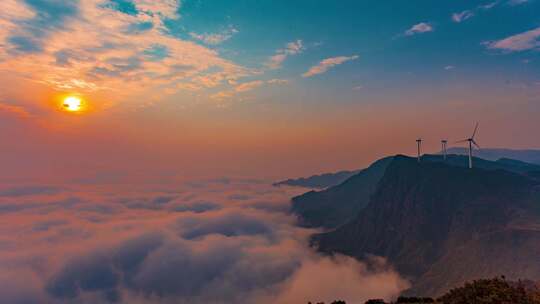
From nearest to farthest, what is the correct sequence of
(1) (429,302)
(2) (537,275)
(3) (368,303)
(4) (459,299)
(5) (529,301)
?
(5) (529,301) → (4) (459,299) → (1) (429,302) → (3) (368,303) → (2) (537,275)

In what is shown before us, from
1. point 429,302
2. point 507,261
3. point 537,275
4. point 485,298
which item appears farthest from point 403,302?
point 507,261

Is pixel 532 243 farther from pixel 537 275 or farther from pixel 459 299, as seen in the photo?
pixel 459 299

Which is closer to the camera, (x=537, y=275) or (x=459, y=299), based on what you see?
(x=459, y=299)

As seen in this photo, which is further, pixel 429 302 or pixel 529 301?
pixel 429 302

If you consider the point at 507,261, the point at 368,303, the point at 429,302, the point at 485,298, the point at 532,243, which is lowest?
the point at 507,261

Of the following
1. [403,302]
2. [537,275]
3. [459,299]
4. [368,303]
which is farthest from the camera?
[537,275]

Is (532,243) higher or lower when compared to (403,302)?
lower

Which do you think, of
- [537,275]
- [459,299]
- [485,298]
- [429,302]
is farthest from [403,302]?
[537,275]

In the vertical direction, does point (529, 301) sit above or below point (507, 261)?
above

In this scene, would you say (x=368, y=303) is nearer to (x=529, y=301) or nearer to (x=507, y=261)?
(x=529, y=301)
